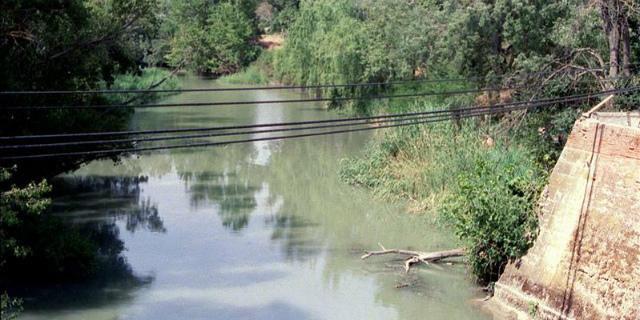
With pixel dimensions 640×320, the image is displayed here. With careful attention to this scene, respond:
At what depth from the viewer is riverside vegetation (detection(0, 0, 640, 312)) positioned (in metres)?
11.9

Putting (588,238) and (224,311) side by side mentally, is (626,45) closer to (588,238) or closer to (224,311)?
(588,238)

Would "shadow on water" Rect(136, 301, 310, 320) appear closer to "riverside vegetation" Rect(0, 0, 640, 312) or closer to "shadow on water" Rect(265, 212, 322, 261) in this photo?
"riverside vegetation" Rect(0, 0, 640, 312)

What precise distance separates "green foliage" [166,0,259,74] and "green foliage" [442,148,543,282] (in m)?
40.3

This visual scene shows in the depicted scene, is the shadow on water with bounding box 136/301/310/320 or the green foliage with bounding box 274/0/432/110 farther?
the green foliage with bounding box 274/0/432/110

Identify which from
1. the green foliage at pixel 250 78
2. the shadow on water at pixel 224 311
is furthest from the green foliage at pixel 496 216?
the green foliage at pixel 250 78

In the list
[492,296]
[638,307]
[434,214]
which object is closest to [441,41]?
[434,214]

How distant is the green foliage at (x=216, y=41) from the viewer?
51.3 metres

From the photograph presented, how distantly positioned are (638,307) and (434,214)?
6.97 m

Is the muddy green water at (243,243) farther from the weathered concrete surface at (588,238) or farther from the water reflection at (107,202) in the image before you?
the weathered concrete surface at (588,238)

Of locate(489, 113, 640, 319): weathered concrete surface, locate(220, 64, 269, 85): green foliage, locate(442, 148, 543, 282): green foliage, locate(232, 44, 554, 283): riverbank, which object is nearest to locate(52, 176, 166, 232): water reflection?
locate(232, 44, 554, 283): riverbank

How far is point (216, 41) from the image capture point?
170 feet

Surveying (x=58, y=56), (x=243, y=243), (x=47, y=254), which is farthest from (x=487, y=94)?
(x=47, y=254)

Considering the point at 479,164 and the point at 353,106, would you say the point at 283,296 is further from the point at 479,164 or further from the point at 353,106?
the point at 353,106

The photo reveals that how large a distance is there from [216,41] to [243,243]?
123ft
